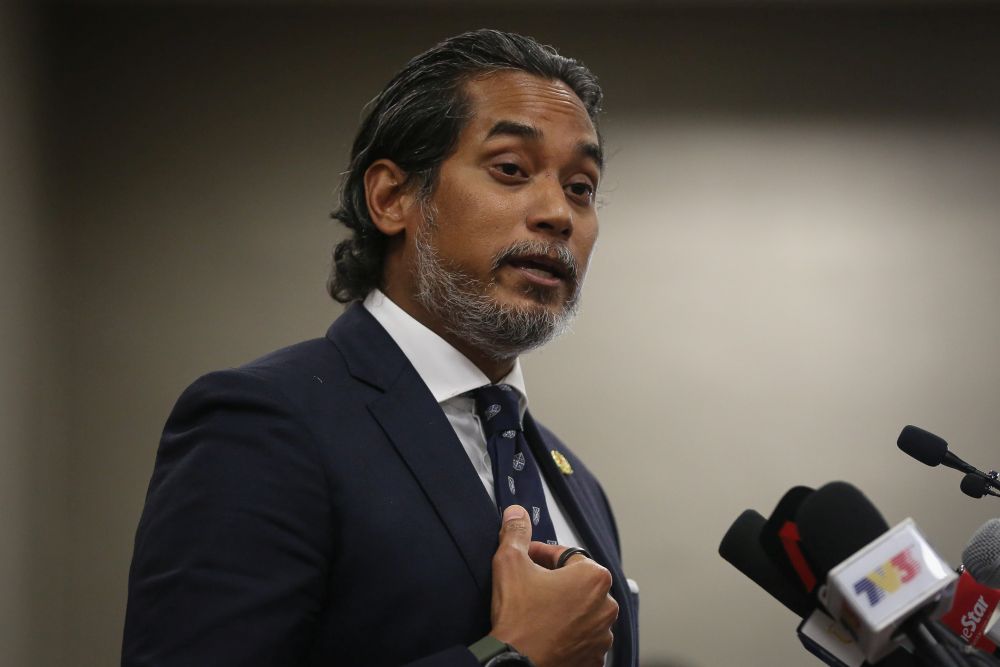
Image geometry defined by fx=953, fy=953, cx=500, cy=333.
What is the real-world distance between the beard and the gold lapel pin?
195mm

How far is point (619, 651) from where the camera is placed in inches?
52.0

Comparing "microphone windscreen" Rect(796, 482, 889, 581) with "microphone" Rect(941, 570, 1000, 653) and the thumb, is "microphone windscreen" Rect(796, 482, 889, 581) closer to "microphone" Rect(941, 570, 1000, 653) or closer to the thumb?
the thumb

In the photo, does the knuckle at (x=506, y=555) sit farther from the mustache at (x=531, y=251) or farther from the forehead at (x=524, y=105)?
the forehead at (x=524, y=105)

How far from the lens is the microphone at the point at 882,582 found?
64 cm

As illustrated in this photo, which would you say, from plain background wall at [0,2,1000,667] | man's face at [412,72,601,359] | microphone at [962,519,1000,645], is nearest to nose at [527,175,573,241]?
man's face at [412,72,601,359]

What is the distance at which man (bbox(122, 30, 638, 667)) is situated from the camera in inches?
40.2

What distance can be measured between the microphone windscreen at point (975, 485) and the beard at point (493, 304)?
0.59 m

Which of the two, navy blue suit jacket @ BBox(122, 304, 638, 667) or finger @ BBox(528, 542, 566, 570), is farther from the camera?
finger @ BBox(528, 542, 566, 570)

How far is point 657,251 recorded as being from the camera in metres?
3.30

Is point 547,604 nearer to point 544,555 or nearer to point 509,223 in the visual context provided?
point 544,555

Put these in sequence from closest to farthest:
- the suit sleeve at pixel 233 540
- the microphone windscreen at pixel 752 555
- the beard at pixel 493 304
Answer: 1. the microphone windscreen at pixel 752 555
2. the suit sleeve at pixel 233 540
3. the beard at pixel 493 304

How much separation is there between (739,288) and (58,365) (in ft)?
7.48

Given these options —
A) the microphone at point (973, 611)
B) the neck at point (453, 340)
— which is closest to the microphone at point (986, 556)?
the microphone at point (973, 611)

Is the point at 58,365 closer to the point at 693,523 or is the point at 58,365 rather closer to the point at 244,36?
the point at 244,36
